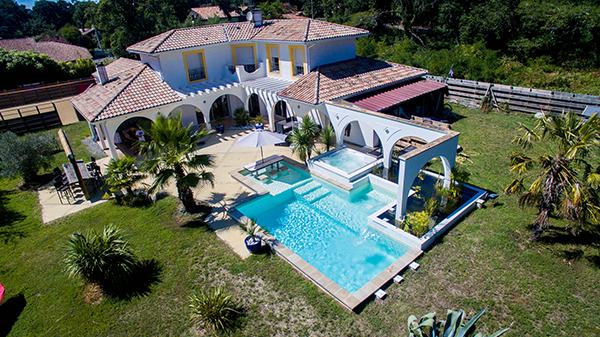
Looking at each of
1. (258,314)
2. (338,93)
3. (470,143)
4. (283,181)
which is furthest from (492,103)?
(258,314)

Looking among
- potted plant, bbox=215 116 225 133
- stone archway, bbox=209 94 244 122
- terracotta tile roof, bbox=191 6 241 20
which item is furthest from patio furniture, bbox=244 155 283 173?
terracotta tile roof, bbox=191 6 241 20

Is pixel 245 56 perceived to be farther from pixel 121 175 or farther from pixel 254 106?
pixel 121 175

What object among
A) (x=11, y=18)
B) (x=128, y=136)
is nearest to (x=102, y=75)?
(x=128, y=136)

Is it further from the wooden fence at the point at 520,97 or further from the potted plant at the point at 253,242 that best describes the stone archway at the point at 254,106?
the potted plant at the point at 253,242

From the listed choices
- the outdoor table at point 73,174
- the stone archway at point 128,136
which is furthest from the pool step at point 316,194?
the stone archway at point 128,136

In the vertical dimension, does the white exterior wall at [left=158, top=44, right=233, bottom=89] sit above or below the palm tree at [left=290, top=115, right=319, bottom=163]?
above

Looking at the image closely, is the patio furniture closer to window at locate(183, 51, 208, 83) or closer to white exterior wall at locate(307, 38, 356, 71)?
white exterior wall at locate(307, 38, 356, 71)

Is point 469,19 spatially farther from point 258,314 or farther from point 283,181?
point 258,314
